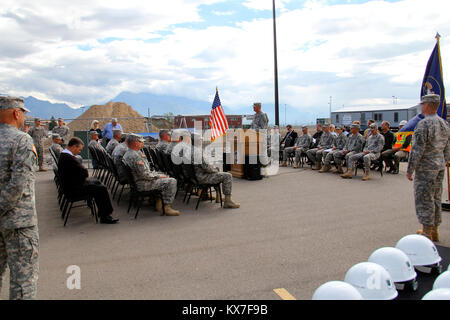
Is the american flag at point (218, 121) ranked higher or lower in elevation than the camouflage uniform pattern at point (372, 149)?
higher

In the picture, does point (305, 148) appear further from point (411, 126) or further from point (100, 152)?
point (100, 152)

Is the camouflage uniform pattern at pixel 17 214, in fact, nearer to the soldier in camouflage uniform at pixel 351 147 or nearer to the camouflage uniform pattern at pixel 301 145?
the soldier in camouflage uniform at pixel 351 147

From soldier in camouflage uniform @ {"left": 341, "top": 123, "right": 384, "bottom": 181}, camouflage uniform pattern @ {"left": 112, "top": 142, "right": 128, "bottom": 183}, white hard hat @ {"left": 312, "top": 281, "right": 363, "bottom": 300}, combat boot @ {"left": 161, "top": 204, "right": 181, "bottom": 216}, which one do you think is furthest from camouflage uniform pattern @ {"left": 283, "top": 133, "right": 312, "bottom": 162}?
white hard hat @ {"left": 312, "top": 281, "right": 363, "bottom": 300}

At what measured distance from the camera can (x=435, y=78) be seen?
6.95 metres

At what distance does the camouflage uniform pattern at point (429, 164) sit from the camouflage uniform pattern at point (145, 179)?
13.8 feet

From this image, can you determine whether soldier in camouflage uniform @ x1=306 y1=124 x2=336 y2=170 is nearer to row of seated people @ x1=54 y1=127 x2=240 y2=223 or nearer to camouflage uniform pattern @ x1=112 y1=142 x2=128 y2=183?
row of seated people @ x1=54 y1=127 x2=240 y2=223

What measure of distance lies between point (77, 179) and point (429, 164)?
5615 millimetres

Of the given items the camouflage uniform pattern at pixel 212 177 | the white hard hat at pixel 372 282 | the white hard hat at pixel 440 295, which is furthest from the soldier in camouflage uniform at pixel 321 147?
the white hard hat at pixel 440 295

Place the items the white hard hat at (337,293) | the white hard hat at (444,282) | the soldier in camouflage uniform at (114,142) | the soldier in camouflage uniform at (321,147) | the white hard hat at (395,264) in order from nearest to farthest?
the white hard hat at (337,293)
the white hard hat at (444,282)
the white hard hat at (395,264)
the soldier in camouflage uniform at (114,142)
the soldier in camouflage uniform at (321,147)

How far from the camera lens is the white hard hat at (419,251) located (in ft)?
11.8

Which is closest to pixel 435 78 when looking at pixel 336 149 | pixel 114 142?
pixel 336 149
